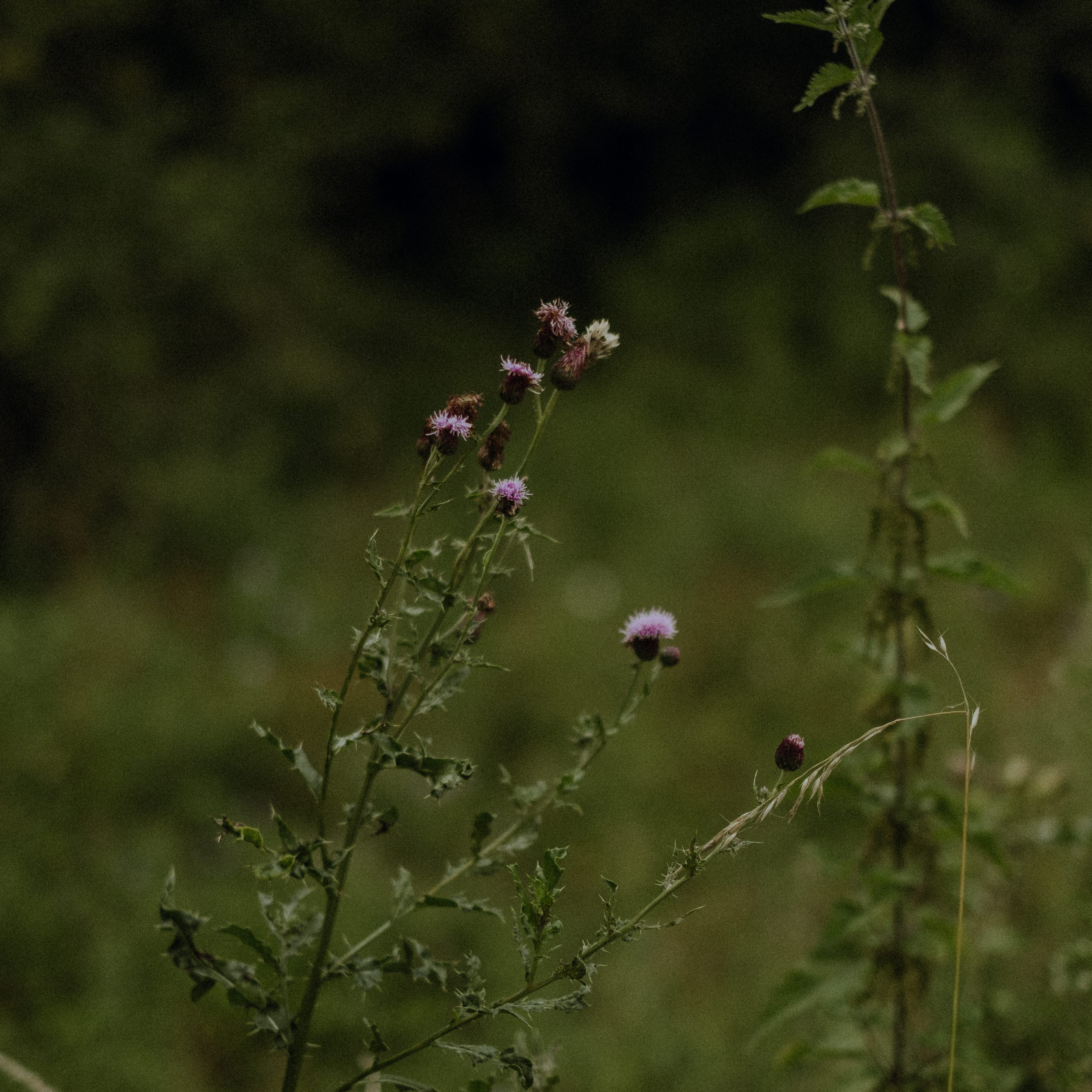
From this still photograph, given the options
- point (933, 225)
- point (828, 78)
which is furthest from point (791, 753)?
point (828, 78)

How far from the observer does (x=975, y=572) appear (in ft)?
4.99

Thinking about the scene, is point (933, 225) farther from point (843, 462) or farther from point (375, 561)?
point (375, 561)

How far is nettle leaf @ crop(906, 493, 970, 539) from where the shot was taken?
1440 millimetres

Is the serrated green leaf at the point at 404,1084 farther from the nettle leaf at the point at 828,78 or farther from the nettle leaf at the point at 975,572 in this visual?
the nettle leaf at the point at 828,78

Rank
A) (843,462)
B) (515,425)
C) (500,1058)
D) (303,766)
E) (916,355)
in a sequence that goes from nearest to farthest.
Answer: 1. (500,1058)
2. (303,766)
3. (916,355)
4. (843,462)
5. (515,425)

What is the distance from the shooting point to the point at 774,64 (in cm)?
611

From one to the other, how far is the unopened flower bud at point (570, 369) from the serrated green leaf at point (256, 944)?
2.24ft

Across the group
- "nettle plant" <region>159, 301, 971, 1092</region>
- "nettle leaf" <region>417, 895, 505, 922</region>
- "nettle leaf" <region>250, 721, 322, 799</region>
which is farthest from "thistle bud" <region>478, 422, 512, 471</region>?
"nettle leaf" <region>417, 895, 505, 922</region>

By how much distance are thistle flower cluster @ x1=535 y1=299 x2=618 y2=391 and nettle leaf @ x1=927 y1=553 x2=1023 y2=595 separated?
2.10 feet

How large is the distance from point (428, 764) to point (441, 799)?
0.10 metres

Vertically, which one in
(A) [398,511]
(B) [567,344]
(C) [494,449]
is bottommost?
(A) [398,511]

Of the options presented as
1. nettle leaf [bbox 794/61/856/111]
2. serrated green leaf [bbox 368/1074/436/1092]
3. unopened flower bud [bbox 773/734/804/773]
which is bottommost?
serrated green leaf [bbox 368/1074/436/1092]

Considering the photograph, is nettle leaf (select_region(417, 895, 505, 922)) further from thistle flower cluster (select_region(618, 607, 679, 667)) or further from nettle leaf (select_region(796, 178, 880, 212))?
nettle leaf (select_region(796, 178, 880, 212))

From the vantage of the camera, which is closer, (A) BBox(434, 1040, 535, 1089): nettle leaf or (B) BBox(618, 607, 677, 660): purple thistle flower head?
(A) BBox(434, 1040, 535, 1089): nettle leaf
